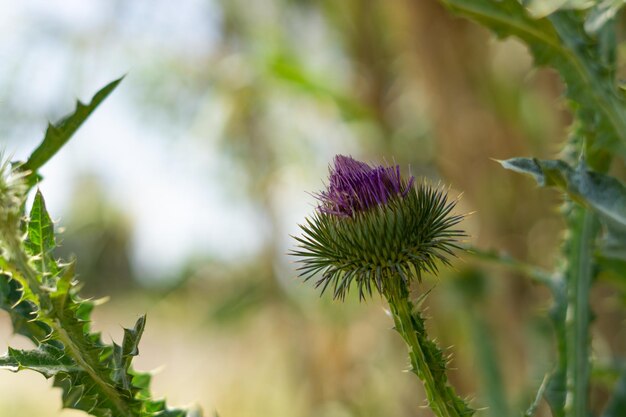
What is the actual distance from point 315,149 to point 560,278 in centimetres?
932

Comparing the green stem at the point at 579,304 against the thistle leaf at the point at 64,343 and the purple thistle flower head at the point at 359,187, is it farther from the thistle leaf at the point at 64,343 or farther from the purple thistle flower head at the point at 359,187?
the thistle leaf at the point at 64,343

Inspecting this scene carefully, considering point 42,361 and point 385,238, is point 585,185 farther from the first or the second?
point 42,361

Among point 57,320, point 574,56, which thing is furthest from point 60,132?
point 574,56

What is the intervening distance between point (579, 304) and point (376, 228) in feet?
2.23

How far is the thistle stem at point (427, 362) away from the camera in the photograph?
1.11m

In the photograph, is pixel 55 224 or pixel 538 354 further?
pixel 538 354

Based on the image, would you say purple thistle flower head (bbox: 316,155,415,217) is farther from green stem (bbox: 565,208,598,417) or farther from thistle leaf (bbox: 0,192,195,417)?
green stem (bbox: 565,208,598,417)

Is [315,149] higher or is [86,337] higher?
[315,149]

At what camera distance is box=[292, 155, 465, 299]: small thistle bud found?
3.88ft

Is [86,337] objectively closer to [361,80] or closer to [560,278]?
[560,278]

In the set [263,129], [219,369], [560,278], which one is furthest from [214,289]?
[560,278]

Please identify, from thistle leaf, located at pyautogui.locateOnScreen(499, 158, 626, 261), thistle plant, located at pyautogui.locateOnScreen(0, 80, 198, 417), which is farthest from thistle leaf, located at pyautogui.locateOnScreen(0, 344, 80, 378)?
thistle leaf, located at pyautogui.locateOnScreen(499, 158, 626, 261)

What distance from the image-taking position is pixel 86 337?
Answer: 1.14m

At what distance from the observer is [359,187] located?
123 cm
